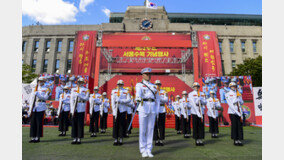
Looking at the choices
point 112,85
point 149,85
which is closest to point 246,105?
point 112,85

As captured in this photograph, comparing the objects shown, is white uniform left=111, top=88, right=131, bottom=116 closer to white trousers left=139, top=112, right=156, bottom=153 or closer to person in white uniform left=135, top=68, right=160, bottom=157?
person in white uniform left=135, top=68, right=160, bottom=157

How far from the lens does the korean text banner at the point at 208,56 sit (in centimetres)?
2116

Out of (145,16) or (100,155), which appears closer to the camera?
(100,155)

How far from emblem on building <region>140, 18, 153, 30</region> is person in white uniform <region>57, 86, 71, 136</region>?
18493mm

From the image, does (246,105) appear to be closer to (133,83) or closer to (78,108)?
(133,83)

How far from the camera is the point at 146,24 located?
80.3ft

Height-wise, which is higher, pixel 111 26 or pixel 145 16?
pixel 145 16

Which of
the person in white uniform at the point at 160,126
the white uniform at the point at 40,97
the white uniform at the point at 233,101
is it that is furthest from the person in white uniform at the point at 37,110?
the white uniform at the point at 233,101

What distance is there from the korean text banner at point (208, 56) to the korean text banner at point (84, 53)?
13.8 metres

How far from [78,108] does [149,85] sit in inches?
106

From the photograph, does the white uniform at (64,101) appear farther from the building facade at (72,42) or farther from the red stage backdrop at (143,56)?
the building facade at (72,42)

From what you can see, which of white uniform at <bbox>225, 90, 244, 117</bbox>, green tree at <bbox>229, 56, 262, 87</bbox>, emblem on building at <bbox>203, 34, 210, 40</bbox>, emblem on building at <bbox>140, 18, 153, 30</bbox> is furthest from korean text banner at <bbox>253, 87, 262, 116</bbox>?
emblem on building at <bbox>140, 18, 153, 30</bbox>

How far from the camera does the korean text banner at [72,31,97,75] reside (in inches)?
844

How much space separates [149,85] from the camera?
4.18m
